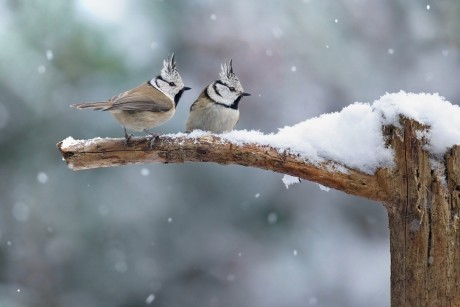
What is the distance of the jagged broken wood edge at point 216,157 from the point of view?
6.70 ft

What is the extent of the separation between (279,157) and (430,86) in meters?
2.65

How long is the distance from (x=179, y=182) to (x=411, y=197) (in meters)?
2.18

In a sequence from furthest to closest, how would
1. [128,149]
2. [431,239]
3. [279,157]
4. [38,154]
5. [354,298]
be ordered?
1. [354,298]
2. [38,154]
3. [128,149]
4. [279,157]
5. [431,239]

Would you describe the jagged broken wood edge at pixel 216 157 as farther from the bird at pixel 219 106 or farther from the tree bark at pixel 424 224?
the bird at pixel 219 106

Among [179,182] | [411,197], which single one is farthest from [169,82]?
[179,182]

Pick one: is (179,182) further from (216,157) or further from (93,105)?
(216,157)

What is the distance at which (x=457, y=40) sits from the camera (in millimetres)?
4586

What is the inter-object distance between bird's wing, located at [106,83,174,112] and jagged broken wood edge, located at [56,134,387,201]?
23 centimetres

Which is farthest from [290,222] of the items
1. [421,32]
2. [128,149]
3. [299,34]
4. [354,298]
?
[128,149]

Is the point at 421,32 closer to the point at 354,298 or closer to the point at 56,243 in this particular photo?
the point at 354,298

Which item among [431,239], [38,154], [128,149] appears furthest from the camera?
[38,154]

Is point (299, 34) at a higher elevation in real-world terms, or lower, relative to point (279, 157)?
higher

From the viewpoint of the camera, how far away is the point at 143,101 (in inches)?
97.8

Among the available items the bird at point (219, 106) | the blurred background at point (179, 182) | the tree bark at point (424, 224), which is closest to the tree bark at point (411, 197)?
the tree bark at point (424, 224)
